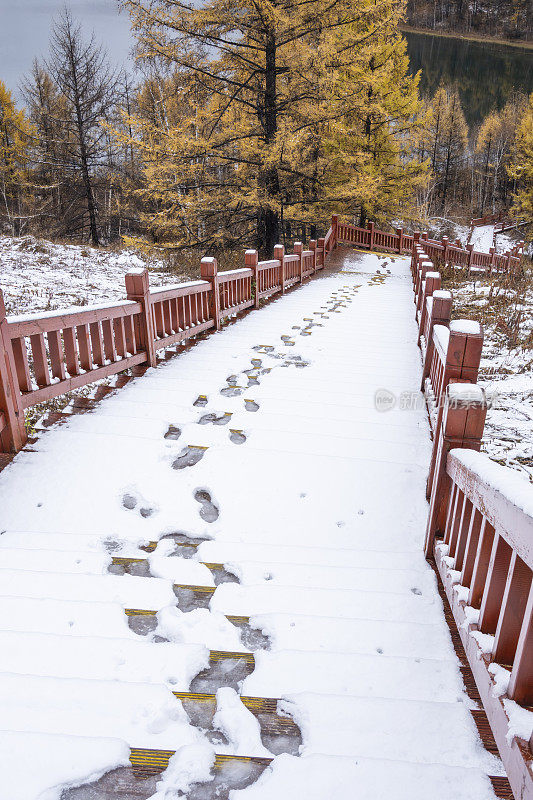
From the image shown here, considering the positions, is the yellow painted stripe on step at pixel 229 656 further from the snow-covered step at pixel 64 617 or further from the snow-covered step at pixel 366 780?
the snow-covered step at pixel 366 780

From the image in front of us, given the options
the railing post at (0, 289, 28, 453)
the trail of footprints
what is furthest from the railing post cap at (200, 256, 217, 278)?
the trail of footprints

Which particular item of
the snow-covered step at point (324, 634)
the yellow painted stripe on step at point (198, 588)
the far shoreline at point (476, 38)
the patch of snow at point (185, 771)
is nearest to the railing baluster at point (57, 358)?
the yellow painted stripe on step at point (198, 588)

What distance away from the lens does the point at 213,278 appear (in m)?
7.45

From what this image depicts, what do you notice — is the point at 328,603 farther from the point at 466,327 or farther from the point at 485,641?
the point at 466,327

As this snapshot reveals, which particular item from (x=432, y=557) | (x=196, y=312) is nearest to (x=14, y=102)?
(x=196, y=312)

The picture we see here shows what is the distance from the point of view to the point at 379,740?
67.9 inches

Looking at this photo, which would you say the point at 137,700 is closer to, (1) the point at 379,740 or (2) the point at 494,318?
(1) the point at 379,740

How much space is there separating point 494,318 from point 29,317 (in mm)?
7849

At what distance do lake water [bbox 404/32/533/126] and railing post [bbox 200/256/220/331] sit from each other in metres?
71.2

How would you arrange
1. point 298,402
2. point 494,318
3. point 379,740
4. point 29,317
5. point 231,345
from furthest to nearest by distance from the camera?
point 494,318
point 231,345
point 298,402
point 29,317
point 379,740

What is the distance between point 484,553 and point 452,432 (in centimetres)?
74

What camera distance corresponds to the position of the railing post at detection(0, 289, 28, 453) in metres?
3.39

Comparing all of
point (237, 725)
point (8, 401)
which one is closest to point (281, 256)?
point (8, 401)

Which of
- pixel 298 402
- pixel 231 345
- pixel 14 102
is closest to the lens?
pixel 298 402
